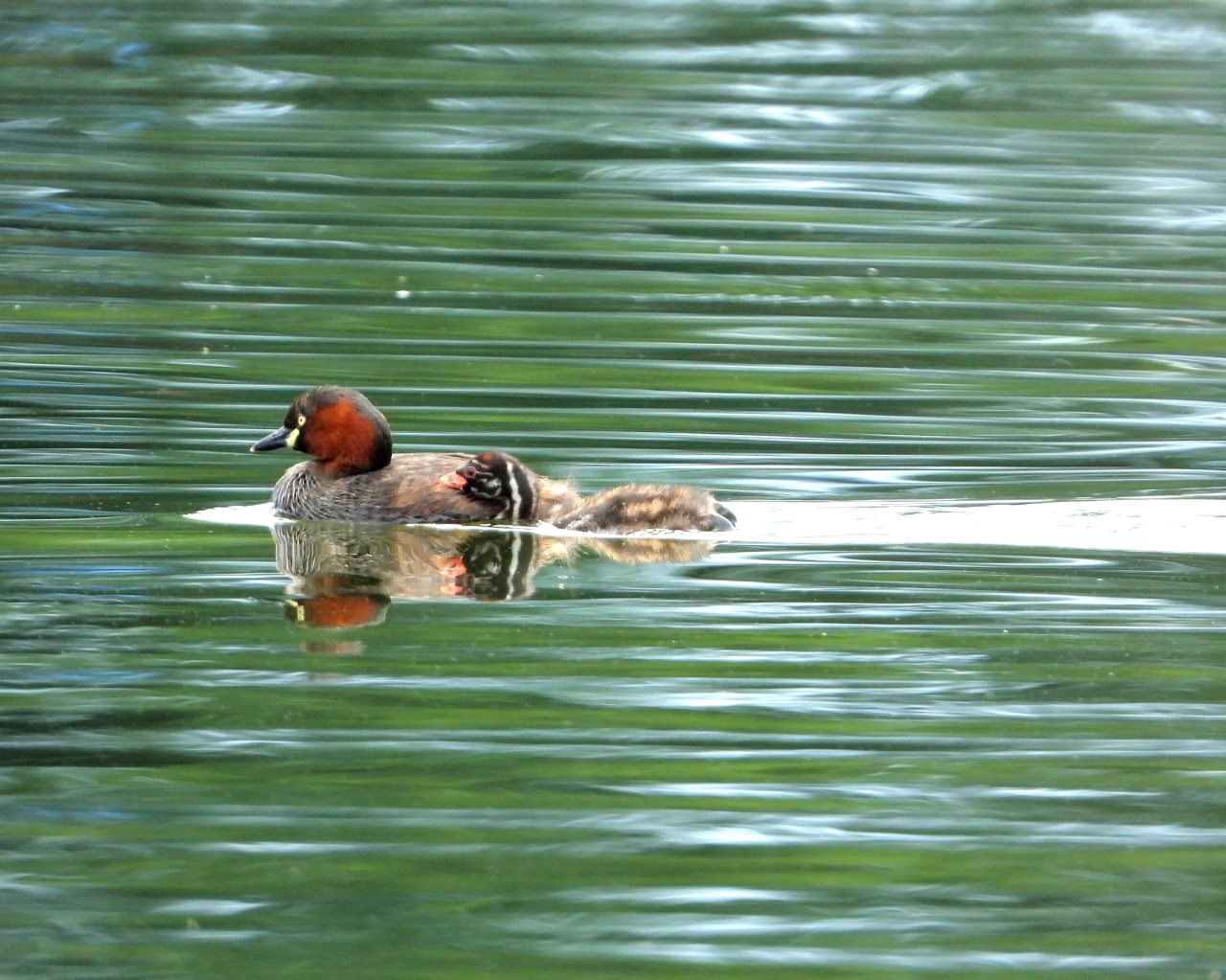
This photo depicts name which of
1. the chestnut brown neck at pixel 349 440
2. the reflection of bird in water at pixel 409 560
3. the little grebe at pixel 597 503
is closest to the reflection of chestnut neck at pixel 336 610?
the reflection of bird in water at pixel 409 560

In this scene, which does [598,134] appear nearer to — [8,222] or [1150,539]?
[8,222]

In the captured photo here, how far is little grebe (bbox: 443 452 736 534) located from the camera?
784 centimetres

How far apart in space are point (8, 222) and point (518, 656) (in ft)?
27.7

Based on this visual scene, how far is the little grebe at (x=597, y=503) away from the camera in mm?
7844

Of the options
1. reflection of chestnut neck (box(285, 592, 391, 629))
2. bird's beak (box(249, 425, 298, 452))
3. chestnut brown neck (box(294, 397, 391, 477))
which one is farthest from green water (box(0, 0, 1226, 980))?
chestnut brown neck (box(294, 397, 391, 477))

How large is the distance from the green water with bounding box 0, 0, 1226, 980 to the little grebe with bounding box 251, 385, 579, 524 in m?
0.18

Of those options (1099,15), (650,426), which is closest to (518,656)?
(650,426)

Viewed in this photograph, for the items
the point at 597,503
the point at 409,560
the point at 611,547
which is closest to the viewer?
the point at 409,560

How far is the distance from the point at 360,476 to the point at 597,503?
3.33 ft

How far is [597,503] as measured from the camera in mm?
8070

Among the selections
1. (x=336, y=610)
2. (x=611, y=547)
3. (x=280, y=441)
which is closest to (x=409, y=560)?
(x=611, y=547)

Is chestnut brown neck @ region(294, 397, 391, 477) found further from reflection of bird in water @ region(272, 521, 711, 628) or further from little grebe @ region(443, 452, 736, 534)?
little grebe @ region(443, 452, 736, 534)

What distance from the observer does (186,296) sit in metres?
12.1

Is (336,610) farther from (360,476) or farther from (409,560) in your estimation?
(360,476)
